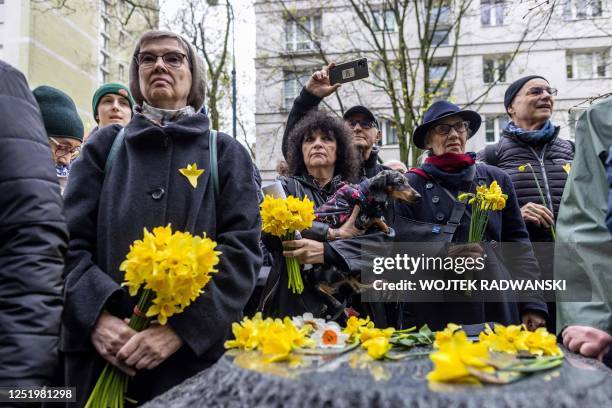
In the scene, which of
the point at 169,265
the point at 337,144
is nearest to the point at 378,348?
the point at 169,265

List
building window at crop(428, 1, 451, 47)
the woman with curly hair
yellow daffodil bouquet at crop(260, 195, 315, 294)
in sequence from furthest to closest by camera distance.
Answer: building window at crop(428, 1, 451, 47) < the woman with curly hair < yellow daffodil bouquet at crop(260, 195, 315, 294)

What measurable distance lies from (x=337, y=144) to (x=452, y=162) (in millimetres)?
887

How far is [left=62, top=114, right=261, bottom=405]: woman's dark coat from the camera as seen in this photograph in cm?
199

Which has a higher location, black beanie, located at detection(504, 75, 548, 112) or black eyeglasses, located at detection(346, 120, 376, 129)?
black beanie, located at detection(504, 75, 548, 112)

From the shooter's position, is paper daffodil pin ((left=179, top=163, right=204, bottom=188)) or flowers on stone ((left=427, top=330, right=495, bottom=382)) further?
paper daffodil pin ((left=179, top=163, right=204, bottom=188))

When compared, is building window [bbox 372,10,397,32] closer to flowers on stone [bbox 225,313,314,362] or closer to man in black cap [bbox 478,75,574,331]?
man in black cap [bbox 478,75,574,331]

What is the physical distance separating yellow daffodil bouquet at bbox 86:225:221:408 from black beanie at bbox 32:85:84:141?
2.38m

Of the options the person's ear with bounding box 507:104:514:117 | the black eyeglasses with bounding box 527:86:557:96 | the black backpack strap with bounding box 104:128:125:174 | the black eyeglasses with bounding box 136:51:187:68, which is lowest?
the black backpack strap with bounding box 104:128:125:174

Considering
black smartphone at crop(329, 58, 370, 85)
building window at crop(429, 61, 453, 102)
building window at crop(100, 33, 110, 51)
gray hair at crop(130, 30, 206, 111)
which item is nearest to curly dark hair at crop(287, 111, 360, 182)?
black smartphone at crop(329, 58, 370, 85)

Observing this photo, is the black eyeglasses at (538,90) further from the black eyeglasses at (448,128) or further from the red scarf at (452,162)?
the red scarf at (452,162)

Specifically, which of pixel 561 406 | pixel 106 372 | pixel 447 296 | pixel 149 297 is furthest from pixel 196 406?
pixel 447 296

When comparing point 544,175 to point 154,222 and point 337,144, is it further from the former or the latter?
point 154,222

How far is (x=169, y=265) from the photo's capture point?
5.50 feet

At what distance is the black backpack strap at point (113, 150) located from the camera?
2248mm
